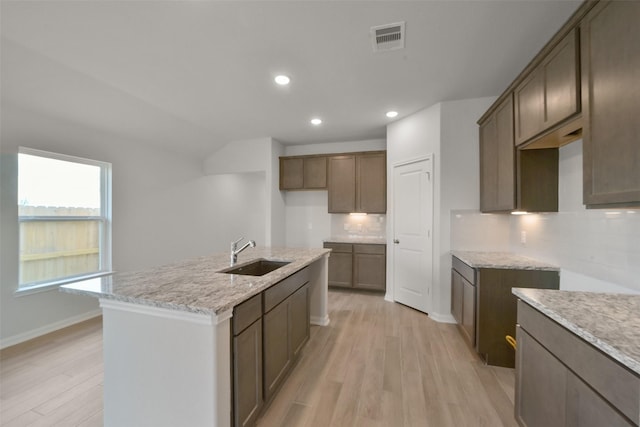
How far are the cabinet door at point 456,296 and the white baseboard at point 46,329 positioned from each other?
15.1 feet

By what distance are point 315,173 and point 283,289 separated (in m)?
3.28

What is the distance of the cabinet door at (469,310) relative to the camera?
2387 mm

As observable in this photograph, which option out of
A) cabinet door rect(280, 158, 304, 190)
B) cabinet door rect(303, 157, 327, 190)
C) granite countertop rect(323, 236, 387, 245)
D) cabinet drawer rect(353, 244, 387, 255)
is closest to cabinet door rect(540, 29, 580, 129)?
cabinet drawer rect(353, 244, 387, 255)

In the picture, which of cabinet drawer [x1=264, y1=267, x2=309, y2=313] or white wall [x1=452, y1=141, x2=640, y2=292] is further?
cabinet drawer [x1=264, y1=267, x2=309, y2=313]

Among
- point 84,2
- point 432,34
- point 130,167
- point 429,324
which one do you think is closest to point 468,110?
point 432,34

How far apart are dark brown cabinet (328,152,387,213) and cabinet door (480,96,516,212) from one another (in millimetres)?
1706

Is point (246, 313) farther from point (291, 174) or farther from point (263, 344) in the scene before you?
point (291, 174)

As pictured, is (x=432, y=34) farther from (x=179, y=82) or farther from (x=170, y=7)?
(x=179, y=82)

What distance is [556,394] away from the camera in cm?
114

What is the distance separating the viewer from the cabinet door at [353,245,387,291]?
4.35m

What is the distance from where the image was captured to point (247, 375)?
1.47 metres

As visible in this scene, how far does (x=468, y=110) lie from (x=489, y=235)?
1.57 m

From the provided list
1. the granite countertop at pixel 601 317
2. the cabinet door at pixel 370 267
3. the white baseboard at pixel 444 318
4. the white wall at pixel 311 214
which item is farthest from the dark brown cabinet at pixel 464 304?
the white wall at pixel 311 214

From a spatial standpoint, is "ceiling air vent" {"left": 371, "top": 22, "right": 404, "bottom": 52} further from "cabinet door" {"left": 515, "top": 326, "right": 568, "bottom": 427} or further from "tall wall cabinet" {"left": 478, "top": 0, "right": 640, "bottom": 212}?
"cabinet door" {"left": 515, "top": 326, "right": 568, "bottom": 427}
